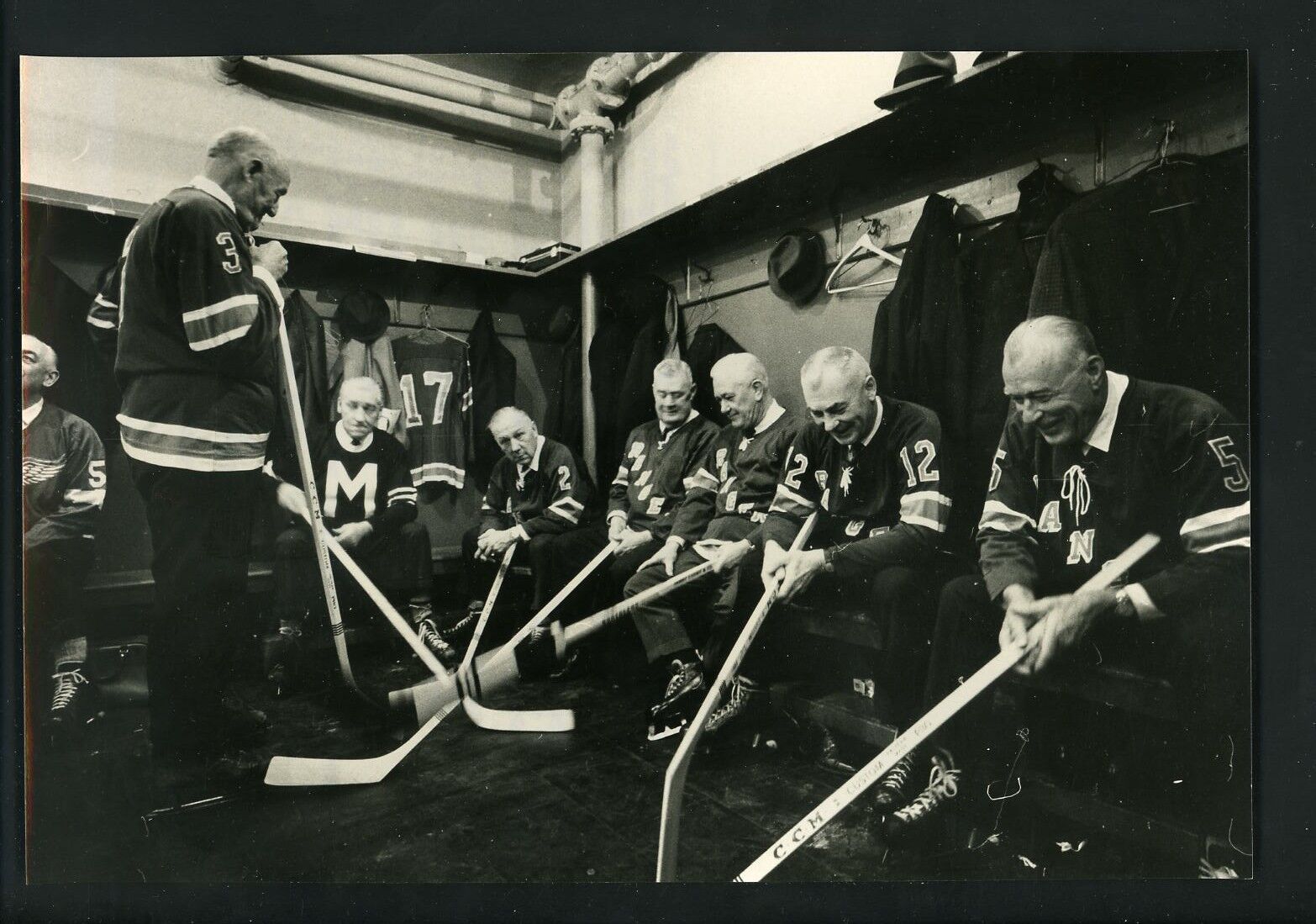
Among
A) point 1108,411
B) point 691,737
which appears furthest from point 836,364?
point 691,737

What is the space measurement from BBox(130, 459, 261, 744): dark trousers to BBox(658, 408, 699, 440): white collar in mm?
937

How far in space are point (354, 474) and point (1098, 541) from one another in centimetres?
161

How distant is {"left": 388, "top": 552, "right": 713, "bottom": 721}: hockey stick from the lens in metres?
1.76

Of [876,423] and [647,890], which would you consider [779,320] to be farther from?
Answer: [647,890]

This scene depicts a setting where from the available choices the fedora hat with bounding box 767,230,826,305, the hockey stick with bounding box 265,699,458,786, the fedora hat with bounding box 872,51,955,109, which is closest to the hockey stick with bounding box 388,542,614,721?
the hockey stick with bounding box 265,699,458,786

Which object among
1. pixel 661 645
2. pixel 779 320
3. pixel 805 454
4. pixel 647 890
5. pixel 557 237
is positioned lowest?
pixel 647 890

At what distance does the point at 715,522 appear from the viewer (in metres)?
1.77

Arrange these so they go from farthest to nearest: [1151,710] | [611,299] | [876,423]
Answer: [611,299] → [876,423] → [1151,710]

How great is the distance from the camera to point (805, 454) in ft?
5.67

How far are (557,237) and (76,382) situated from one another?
3.61 feet

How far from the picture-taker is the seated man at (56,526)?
1.70m

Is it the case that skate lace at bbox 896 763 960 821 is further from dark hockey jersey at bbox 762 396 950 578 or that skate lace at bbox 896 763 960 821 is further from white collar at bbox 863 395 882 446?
white collar at bbox 863 395 882 446

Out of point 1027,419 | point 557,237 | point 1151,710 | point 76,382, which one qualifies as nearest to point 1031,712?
point 1151,710

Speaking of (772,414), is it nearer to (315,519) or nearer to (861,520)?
(861,520)
